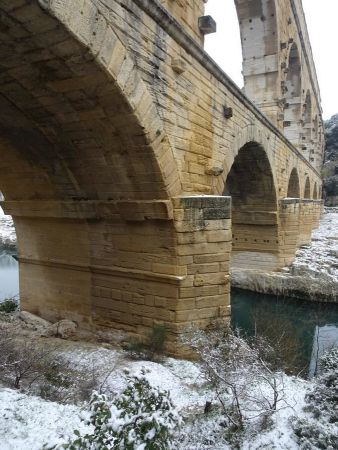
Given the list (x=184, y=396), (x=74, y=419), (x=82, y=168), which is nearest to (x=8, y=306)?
(x=82, y=168)

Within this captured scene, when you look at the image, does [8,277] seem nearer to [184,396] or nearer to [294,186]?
[184,396]

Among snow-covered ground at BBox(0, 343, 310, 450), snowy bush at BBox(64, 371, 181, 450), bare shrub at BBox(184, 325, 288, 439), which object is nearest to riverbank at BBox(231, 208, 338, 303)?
bare shrub at BBox(184, 325, 288, 439)

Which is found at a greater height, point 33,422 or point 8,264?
point 33,422

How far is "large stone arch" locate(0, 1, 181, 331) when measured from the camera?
3445 millimetres

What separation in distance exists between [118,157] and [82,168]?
74 centimetres

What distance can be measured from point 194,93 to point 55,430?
14.5ft

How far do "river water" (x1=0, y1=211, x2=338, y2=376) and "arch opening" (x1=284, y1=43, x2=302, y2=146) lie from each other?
10520mm

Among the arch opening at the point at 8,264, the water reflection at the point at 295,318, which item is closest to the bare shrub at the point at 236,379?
the water reflection at the point at 295,318

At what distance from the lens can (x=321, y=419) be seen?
8.90ft

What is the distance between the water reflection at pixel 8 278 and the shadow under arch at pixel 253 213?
23.7ft

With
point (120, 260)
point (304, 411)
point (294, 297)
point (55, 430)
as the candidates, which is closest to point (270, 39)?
point (294, 297)

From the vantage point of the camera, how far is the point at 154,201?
491cm

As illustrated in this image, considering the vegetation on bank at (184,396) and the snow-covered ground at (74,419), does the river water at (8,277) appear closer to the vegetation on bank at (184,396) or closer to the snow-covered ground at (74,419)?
the vegetation on bank at (184,396)

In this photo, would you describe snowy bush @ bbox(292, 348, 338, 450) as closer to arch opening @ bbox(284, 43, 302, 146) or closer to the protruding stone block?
the protruding stone block
